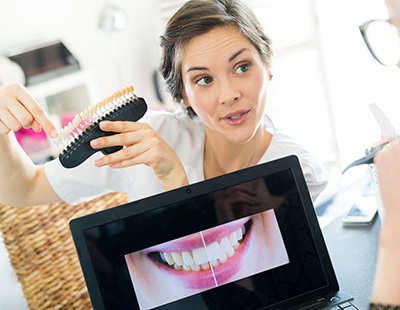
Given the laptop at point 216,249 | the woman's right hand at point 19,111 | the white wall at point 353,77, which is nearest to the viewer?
the laptop at point 216,249

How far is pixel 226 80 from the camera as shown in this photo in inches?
39.9

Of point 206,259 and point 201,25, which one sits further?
point 201,25

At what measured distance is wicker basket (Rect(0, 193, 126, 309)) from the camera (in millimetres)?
1356

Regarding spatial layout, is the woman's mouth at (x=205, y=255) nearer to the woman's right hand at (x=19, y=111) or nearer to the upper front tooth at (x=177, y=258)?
the upper front tooth at (x=177, y=258)

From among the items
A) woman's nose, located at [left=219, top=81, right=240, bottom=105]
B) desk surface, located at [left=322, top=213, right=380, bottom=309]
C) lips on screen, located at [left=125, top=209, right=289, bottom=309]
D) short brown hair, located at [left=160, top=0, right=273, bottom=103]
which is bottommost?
desk surface, located at [left=322, top=213, right=380, bottom=309]

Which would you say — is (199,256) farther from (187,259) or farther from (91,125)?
(91,125)

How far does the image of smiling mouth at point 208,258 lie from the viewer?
Answer: 2.62 feet

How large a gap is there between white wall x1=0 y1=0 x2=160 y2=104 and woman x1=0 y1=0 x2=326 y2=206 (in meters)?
1.11

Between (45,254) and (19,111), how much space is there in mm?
628

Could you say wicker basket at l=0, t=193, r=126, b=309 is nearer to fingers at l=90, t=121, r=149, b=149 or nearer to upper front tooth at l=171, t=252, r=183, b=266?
fingers at l=90, t=121, r=149, b=149

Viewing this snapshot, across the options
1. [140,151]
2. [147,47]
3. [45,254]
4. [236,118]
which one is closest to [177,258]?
[140,151]

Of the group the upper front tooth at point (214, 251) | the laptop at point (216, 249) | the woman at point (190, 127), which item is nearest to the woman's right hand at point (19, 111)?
the woman at point (190, 127)

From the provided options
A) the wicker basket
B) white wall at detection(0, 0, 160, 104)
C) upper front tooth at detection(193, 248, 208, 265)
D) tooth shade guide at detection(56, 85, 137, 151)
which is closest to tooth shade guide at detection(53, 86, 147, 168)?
tooth shade guide at detection(56, 85, 137, 151)

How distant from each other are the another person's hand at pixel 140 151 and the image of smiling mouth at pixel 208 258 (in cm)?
18
